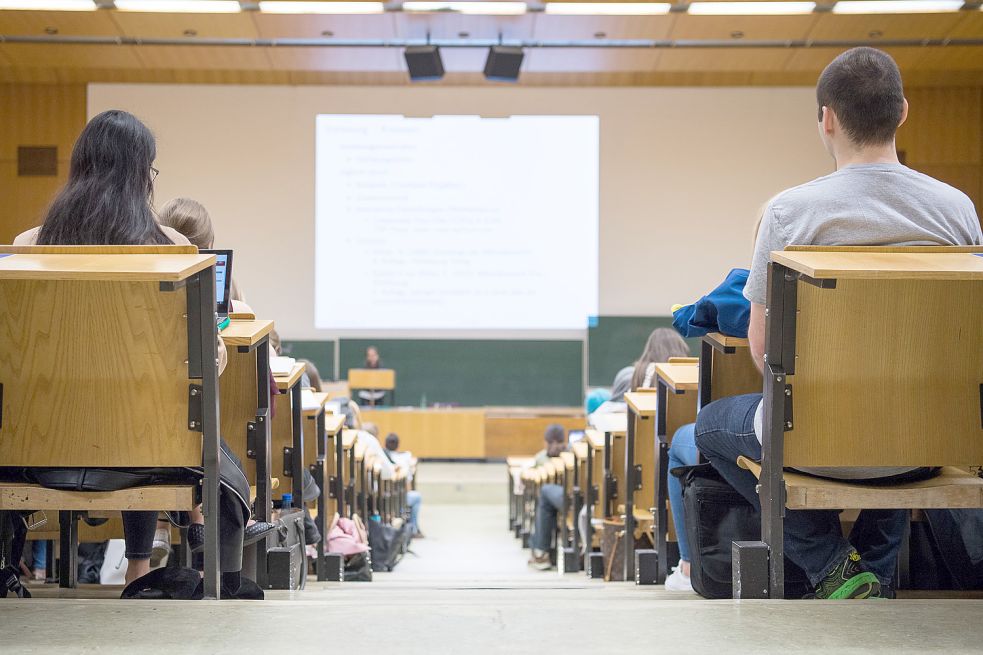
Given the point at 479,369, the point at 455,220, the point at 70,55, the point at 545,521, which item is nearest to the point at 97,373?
the point at 545,521

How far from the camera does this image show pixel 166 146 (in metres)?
12.2

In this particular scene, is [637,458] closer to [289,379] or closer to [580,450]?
[289,379]

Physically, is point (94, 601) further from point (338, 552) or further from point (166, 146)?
point (166, 146)

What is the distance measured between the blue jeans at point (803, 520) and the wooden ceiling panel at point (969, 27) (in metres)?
8.55

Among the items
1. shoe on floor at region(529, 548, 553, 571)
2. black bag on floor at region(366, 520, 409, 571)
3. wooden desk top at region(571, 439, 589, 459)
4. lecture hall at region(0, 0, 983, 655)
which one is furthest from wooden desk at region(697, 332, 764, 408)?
shoe on floor at region(529, 548, 553, 571)

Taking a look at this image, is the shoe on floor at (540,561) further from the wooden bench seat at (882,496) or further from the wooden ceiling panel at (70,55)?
the wooden ceiling panel at (70,55)

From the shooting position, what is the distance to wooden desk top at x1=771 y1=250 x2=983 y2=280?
1.86m

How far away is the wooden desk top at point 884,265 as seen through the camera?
1855 millimetres

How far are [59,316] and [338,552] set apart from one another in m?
2.65

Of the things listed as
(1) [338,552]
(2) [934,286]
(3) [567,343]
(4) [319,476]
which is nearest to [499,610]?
(2) [934,286]

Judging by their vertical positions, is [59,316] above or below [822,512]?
above

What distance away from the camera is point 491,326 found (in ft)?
39.4

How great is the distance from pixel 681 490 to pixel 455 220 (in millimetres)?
9240

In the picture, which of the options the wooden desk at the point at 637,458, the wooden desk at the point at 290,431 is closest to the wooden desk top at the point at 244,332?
the wooden desk at the point at 290,431
